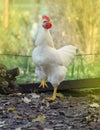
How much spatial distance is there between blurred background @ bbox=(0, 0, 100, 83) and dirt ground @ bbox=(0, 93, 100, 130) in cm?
40

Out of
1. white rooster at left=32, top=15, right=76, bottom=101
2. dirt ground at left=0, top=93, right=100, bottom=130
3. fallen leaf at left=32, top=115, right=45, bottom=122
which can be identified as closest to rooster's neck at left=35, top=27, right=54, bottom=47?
white rooster at left=32, top=15, right=76, bottom=101

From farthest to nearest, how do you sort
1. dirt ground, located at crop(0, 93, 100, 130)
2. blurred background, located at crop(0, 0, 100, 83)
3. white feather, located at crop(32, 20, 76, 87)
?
1. blurred background, located at crop(0, 0, 100, 83)
2. white feather, located at crop(32, 20, 76, 87)
3. dirt ground, located at crop(0, 93, 100, 130)

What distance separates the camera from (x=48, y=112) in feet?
6.02

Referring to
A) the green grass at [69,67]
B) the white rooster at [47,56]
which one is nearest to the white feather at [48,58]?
the white rooster at [47,56]

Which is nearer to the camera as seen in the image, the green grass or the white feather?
the white feather

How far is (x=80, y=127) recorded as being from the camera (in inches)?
60.7

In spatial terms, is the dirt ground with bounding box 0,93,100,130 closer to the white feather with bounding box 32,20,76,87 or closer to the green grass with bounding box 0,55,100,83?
the white feather with bounding box 32,20,76,87

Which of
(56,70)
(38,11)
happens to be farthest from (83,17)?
(56,70)

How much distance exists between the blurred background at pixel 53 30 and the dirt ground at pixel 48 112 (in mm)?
395

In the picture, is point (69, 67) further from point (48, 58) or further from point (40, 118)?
point (40, 118)

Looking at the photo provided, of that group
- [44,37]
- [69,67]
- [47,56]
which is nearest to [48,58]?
[47,56]

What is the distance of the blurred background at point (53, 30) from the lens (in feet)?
8.47

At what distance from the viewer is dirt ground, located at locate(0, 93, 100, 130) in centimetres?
157

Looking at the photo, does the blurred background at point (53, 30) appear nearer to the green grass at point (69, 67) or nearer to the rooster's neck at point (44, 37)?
the green grass at point (69, 67)
